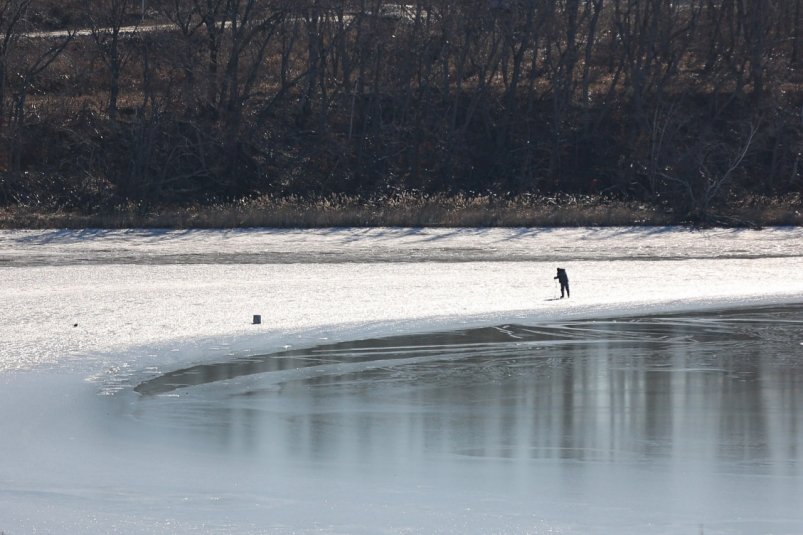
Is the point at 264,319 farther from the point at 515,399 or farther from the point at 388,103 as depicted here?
the point at 388,103

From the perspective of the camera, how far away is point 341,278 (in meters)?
20.3

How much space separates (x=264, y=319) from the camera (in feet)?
50.6

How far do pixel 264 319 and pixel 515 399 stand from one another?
18.3 feet

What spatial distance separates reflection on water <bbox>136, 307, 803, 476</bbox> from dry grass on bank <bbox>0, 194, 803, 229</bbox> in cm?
1470

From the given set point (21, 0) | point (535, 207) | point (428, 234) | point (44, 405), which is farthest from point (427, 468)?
point (21, 0)

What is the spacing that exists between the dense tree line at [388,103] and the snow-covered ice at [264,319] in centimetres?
770

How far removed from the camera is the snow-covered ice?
7270 millimetres

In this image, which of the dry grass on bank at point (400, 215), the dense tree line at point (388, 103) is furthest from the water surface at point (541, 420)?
the dense tree line at point (388, 103)

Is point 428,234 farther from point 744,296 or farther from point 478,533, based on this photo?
point 478,533

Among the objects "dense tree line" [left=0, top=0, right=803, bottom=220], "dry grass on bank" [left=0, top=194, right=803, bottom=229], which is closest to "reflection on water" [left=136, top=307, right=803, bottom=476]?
"dry grass on bank" [left=0, top=194, right=803, bottom=229]

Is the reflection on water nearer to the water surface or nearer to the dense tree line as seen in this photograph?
the water surface

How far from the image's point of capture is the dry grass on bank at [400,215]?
1145 inches

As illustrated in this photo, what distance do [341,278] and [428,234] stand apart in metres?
7.71

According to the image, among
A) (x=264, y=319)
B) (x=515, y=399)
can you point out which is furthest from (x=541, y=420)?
(x=264, y=319)
